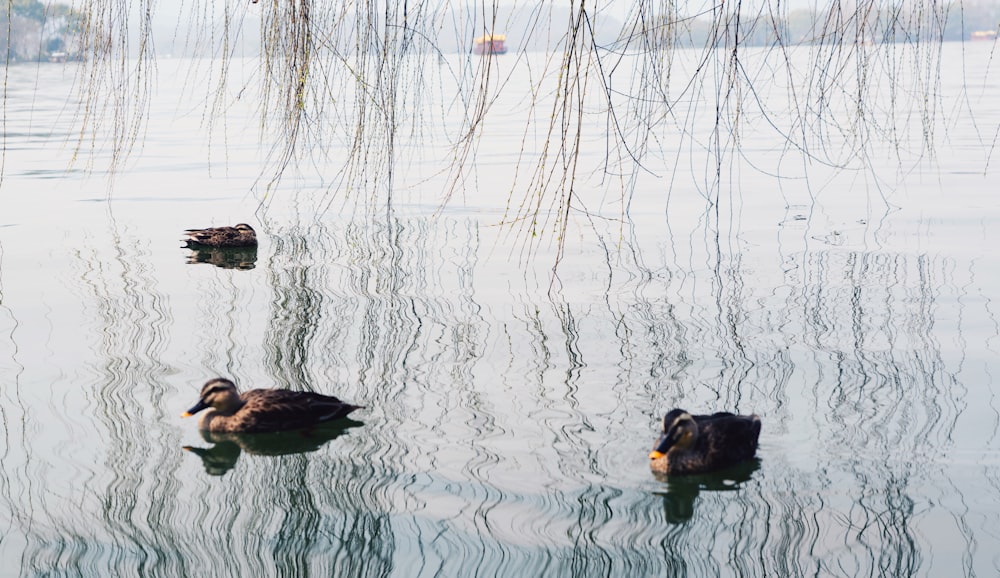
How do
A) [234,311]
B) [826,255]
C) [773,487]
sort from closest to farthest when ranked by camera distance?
[773,487] → [234,311] → [826,255]

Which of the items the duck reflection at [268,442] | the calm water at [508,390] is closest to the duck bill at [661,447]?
the calm water at [508,390]

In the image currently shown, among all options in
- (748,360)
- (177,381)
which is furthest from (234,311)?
(748,360)

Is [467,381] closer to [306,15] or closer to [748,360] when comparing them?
[748,360]

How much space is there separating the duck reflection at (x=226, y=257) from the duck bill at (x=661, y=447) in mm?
5617

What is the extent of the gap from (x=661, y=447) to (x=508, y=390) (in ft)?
4.42

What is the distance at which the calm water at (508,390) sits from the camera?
4512 millimetres

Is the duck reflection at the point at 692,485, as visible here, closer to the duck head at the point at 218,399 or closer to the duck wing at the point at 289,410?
the duck wing at the point at 289,410

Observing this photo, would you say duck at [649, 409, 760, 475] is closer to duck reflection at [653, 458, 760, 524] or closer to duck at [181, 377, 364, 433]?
duck reflection at [653, 458, 760, 524]

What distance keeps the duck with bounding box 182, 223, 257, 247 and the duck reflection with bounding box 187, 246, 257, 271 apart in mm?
44

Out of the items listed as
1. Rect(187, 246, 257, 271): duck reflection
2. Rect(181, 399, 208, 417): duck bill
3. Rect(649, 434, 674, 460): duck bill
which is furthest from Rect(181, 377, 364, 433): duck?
Rect(187, 246, 257, 271): duck reflection

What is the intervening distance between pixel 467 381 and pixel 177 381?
1541 millimetres

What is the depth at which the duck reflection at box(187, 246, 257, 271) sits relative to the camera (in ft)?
33.7

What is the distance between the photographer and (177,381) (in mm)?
6664

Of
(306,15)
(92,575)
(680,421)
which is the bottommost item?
(92,575)
